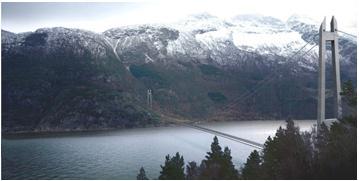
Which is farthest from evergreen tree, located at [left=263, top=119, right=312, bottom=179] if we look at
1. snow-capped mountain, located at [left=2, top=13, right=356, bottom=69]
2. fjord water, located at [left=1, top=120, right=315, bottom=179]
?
snow-capped mountain, located at [left=2, top=13, right=356, bottom=69]

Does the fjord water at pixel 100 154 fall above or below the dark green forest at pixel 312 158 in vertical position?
below

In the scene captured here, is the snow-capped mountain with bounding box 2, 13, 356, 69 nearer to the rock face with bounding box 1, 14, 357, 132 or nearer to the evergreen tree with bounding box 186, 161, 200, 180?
the rock face with bounding box 1, 14, 357, 132

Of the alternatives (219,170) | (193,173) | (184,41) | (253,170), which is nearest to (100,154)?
(193,173)

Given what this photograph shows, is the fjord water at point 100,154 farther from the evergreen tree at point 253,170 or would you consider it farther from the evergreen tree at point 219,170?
the evergreen tree at point 253,170

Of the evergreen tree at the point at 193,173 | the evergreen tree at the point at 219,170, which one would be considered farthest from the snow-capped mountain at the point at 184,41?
the evergreen tree at the point at 219,170

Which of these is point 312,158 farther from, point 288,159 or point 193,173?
point 193,173

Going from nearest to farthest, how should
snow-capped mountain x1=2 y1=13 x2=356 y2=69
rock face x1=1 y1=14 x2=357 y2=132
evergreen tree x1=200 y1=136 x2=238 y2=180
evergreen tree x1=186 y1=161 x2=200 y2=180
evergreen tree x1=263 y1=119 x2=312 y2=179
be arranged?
evergreen tree x1=263 y1=119 x2=312 y2=179 < evergreen tree x1=200 y1=136 x2=238 y2=180 < evergreen tree x1=186 y1=161 x2=200 y2=180 < rock face x1=1 y1=14 x2=357 y2=132 < snow-capped mountain x1=2 y1=13 x2=356 y2=69
